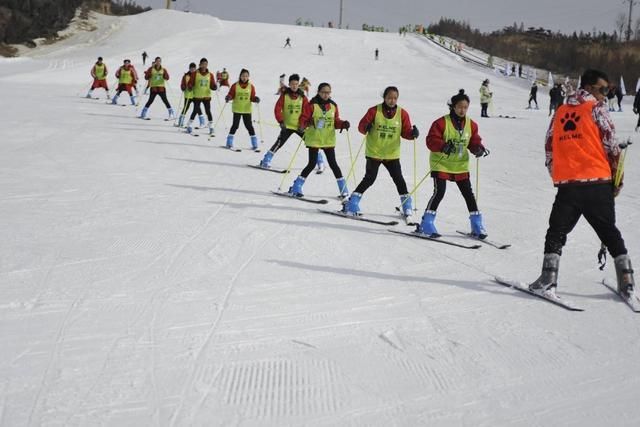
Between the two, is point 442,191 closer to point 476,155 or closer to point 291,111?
point 476,155

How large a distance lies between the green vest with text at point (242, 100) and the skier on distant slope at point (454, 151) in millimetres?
6741

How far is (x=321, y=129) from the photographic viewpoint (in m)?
8.47

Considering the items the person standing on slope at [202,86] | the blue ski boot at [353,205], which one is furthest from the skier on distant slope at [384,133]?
the person standing on slope at [202,86]

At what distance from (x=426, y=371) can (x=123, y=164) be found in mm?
8025

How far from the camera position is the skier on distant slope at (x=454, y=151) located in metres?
6.47

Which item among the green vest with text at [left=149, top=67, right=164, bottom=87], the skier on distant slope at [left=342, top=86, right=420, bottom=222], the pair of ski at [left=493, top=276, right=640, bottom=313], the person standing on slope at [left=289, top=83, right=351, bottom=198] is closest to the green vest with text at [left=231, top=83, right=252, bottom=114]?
the person standing on slope at [left=289, top=83, right=351, bottom=198]

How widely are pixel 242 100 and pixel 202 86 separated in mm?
2328

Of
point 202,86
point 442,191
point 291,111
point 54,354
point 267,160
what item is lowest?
point 54,354

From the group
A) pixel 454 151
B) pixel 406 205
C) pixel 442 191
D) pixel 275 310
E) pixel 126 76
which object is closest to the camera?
pixel 275 310

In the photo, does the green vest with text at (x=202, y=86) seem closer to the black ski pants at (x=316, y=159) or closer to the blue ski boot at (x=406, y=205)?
the black ski pants at (x=316, y=159)

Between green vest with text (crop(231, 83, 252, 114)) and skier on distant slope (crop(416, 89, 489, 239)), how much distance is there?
674 cm

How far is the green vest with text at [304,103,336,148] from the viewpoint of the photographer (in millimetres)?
8453

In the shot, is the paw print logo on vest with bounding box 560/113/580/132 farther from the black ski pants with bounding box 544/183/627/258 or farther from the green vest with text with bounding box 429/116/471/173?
the green vest with text with bounding box 429/116/471/173

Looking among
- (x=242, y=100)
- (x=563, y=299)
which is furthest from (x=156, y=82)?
(x=563, y=299)
